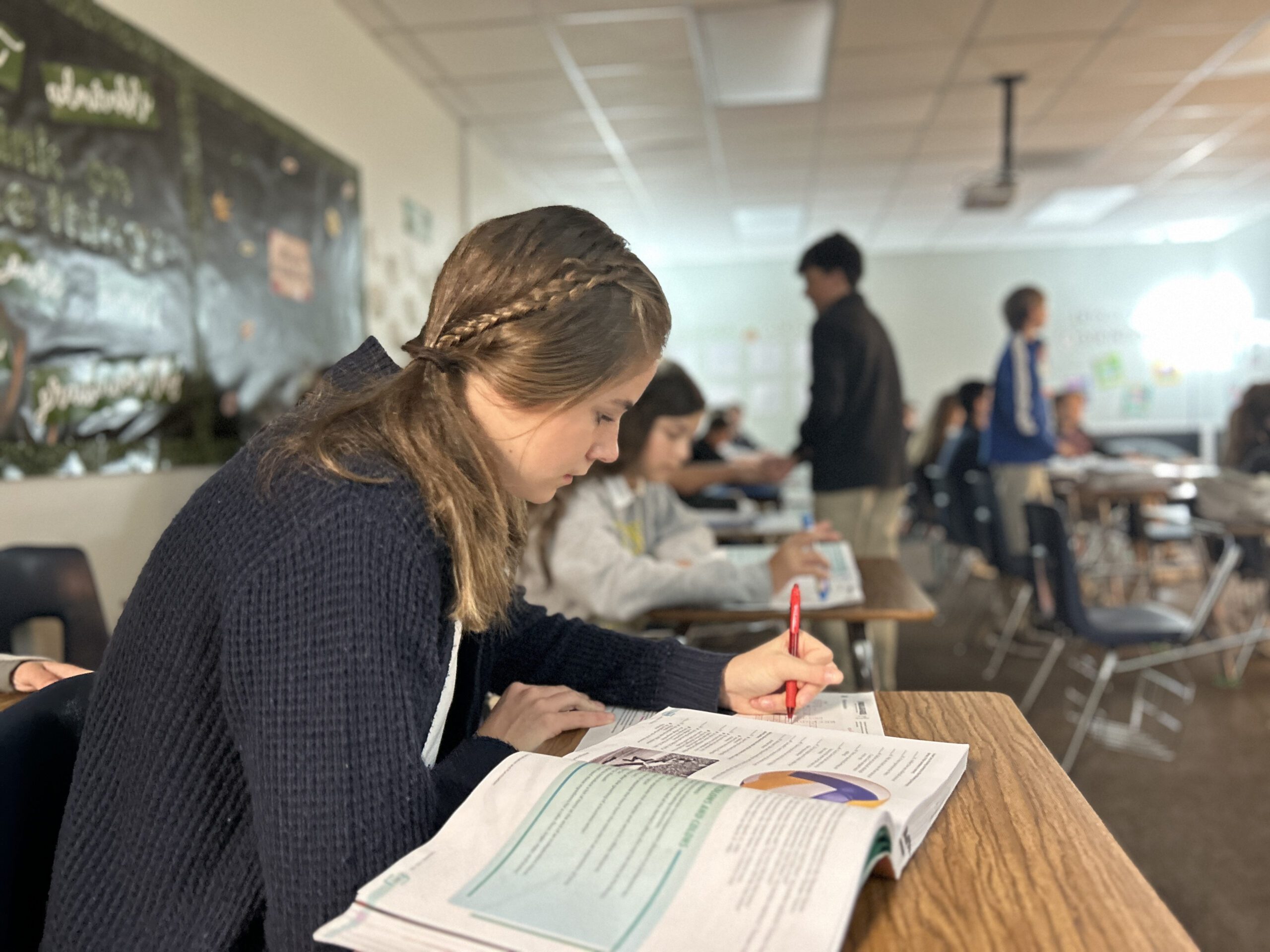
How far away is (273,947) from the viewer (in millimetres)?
602

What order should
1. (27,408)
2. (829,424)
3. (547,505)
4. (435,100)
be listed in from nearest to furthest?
(547,505) < (27,408) < (829,424) < (435,100)

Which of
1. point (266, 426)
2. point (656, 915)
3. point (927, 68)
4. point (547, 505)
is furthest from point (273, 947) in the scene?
point (927, 68)

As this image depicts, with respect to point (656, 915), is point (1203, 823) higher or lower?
lower

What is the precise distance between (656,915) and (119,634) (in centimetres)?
46

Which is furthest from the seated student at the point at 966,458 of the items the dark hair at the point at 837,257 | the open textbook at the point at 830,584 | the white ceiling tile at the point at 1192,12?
the open textbook at the point at 830,584

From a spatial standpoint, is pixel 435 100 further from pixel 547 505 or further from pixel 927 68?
pixel 547 505

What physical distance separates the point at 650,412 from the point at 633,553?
12.0 inches

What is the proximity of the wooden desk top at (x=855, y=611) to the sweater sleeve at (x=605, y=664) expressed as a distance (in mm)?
679

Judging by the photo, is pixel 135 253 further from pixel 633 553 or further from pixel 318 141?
pixel 633 553

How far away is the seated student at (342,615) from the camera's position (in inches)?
23.6

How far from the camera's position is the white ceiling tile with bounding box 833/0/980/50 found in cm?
357

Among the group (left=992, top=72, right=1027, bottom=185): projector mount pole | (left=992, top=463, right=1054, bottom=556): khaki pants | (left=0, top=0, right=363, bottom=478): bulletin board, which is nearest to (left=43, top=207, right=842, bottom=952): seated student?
(left=0, top=0, right=363, bottom=478): bulletin board

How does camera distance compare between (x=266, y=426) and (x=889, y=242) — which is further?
(x=889, y=242)

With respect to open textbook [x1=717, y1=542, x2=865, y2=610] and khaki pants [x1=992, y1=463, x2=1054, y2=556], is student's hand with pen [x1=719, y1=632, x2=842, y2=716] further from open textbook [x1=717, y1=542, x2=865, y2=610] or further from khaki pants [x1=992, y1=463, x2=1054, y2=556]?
khaki pants [x1=992, y1=463, x2=1054, y2=556]
